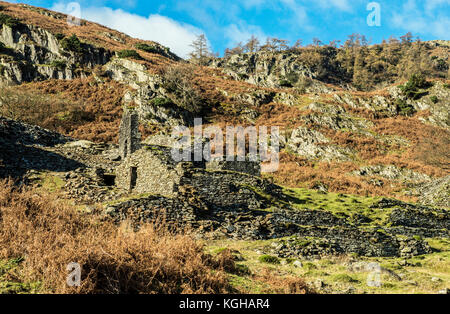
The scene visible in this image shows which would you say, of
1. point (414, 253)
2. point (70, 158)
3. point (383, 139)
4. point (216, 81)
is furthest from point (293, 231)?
point (216, 81)

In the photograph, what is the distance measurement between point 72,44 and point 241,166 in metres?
56.4

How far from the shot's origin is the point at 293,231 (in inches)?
571

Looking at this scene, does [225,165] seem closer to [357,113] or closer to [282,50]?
[357,113]

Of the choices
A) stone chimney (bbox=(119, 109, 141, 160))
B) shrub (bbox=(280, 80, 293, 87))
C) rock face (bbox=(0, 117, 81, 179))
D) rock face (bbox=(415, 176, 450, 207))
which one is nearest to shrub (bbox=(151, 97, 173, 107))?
rock face (bbox=(0, 117, 81, 179))

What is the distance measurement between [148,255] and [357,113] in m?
61.7

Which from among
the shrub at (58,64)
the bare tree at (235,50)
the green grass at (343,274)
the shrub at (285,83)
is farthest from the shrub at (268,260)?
the bare tree at (235,50)

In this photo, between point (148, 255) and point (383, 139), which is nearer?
point (148, 255)

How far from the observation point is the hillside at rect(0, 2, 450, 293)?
11133mm

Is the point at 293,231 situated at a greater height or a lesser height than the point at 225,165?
lesser

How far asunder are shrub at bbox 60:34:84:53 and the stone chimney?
151 ft

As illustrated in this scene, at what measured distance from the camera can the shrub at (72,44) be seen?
57.9m

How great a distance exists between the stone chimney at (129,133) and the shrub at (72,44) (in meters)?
46.2

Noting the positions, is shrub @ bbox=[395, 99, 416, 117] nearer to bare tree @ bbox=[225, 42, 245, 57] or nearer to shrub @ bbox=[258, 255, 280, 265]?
shrub @ bbox=[258, 255, 280, 265]

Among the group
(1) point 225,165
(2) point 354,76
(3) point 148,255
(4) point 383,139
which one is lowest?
(3) point 148,255
